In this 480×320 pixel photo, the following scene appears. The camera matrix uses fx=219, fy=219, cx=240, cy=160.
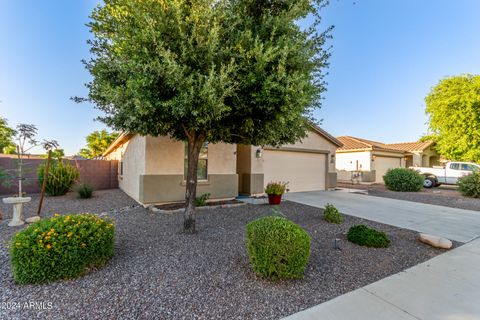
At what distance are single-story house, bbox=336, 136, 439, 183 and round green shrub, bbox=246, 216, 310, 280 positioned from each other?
55.2 feet

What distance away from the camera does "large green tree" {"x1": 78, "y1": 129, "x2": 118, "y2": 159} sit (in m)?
26.9

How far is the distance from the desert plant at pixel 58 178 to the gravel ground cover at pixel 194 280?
4797 mm

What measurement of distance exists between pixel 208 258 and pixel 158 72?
124 inches

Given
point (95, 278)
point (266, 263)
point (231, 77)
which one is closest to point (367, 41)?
point (231, 77)

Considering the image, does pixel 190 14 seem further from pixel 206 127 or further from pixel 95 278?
pixel 95 278

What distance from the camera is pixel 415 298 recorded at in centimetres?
273

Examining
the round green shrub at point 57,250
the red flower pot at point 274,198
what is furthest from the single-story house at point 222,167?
the round green shrub at point 57,250

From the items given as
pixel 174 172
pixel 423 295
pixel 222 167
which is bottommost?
pixel 423 295

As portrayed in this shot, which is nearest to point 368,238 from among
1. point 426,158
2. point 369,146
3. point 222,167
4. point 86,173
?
point 222,167

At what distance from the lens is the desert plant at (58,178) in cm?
937

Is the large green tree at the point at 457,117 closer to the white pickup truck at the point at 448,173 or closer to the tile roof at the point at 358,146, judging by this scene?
the tile roof at the point at 358,146

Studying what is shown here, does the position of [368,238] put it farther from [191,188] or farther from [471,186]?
[471,186]

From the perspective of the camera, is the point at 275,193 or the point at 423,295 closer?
the point at 423,295

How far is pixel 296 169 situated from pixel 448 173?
11364 mm
